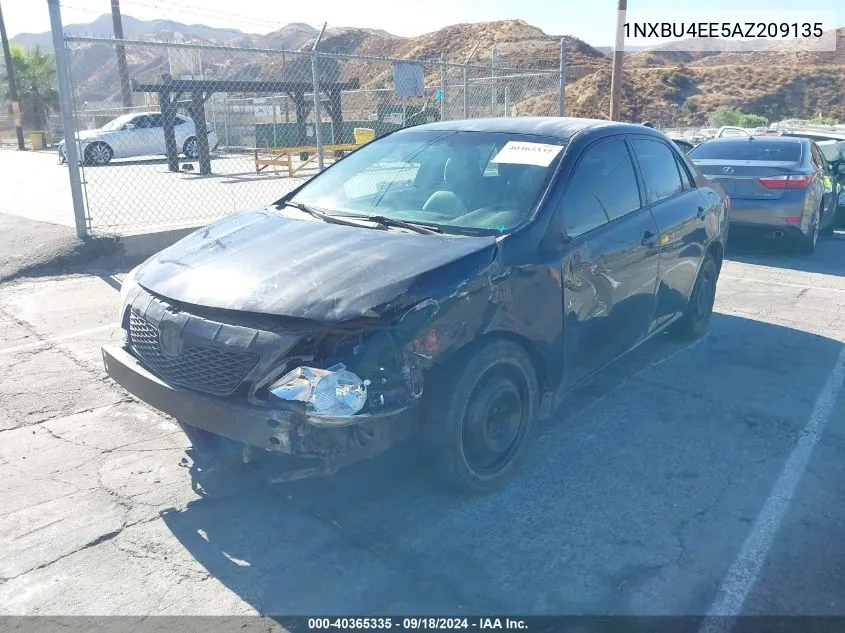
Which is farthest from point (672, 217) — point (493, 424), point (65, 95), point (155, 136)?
point (155, 136)

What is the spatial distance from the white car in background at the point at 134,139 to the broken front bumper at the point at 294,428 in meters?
18.8

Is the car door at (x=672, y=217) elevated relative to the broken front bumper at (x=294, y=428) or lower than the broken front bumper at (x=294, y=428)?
elevated

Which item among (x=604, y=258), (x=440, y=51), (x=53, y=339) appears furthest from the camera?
(x=440, y=51)

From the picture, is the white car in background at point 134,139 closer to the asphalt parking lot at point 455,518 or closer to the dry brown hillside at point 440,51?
the asphalt parking lot at point 455,518

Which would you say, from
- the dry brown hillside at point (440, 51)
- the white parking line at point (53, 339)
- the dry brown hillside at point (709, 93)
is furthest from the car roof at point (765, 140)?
the dry brown hillside at point (440, 51)

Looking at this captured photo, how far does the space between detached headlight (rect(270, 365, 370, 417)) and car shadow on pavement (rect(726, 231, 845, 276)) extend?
7759 mm

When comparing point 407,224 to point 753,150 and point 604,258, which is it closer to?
point 604,258

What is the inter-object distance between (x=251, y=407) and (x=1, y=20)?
38444 mm

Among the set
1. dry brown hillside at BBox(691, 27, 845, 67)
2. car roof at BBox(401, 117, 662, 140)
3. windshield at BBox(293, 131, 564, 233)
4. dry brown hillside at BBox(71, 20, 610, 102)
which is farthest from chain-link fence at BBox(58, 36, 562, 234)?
dry brown hillside at BBox(691, 27, 845, 67)

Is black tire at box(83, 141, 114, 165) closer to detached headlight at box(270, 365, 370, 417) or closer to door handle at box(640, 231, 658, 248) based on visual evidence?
door handle at box(640, 231, 658, 248)

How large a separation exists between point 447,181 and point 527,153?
1.59 feet

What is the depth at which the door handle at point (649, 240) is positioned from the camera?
4590 mm

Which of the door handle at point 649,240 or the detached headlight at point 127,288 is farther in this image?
the door handle at point 649,240

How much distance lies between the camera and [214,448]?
3.53 m
